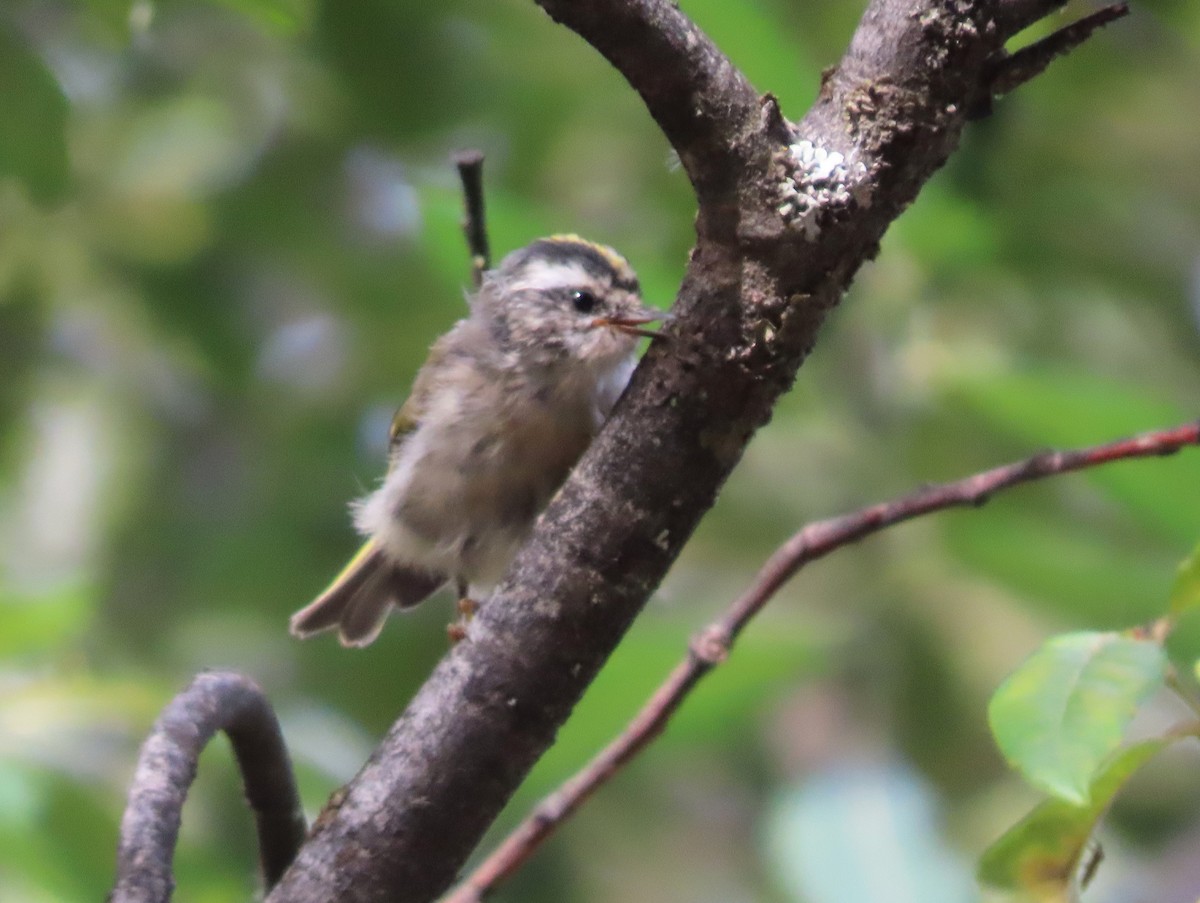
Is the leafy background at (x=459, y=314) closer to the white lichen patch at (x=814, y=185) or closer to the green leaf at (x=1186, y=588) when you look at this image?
the green leaf at (x=1186, y=588)

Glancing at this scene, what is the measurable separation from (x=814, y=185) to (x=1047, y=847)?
22.4 inches

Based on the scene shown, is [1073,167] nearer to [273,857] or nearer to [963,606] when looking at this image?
[963,606]

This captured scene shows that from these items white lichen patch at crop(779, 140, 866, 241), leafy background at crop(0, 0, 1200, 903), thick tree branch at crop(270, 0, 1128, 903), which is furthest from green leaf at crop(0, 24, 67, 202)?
white lichen patch at crop(779, 140, 866, 241)

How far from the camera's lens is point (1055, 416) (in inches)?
72.4

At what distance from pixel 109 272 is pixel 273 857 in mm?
1825

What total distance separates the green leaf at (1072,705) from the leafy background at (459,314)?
2.41 feet

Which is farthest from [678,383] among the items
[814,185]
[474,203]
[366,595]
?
[366,595]

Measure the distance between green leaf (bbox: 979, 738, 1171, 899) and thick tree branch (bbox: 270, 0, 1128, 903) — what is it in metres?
0.37

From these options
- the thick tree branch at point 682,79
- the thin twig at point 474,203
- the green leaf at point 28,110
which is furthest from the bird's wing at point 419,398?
the thick tree branch at point 682,79

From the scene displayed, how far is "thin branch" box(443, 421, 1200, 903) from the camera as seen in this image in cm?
126

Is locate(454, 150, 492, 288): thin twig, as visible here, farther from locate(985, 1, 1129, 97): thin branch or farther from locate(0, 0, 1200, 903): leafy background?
locate(985, 1, 1129, 97): thin branch

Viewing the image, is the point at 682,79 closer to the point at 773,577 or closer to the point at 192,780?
the point at 773,577

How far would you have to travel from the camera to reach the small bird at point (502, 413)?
2.10 meters

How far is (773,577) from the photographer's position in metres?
1.36
